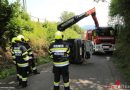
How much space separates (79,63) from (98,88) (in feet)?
32.4

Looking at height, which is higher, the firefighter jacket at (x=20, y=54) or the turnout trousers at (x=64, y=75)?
the firefighter jacket at (x=20, y=54)

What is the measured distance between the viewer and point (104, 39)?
31156mm

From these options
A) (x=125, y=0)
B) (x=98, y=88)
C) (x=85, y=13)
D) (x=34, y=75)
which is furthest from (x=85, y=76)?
(x=85, y=13)

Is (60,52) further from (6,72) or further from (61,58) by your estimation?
(6,72)

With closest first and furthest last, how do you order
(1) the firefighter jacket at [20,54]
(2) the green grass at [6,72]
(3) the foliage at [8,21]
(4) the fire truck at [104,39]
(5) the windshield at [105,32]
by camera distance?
(1) the firefighter jacket at [20,54] < (2) the green grass at [6,72] < (3) the foliage at [8,21] < (4) the fire truck at [104,39] < (5) the windshield at [105,32]

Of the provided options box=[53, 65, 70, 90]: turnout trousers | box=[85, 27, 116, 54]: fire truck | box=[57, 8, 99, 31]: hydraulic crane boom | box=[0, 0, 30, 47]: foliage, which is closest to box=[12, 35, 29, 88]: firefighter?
box=[53, 65, 70, 90]: turnout trousers

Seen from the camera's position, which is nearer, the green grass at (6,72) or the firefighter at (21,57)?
the firefighter at (21,57)

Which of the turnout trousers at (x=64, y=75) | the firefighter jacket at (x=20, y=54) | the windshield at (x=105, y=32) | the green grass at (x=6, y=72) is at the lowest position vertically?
the green grass at (x=6, y=72)

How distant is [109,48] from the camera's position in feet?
102

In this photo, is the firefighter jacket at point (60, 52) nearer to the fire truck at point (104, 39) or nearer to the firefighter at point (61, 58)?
the firefighter at point (61, 58)

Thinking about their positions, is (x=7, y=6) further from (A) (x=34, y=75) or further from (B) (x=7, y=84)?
(B) (x=7, y=84)

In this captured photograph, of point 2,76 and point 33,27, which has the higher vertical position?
point 33,27

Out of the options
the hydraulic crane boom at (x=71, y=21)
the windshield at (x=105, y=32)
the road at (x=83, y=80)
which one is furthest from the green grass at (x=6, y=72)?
the windshield at (x=105, y=32)

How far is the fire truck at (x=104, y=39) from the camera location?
31.0m
